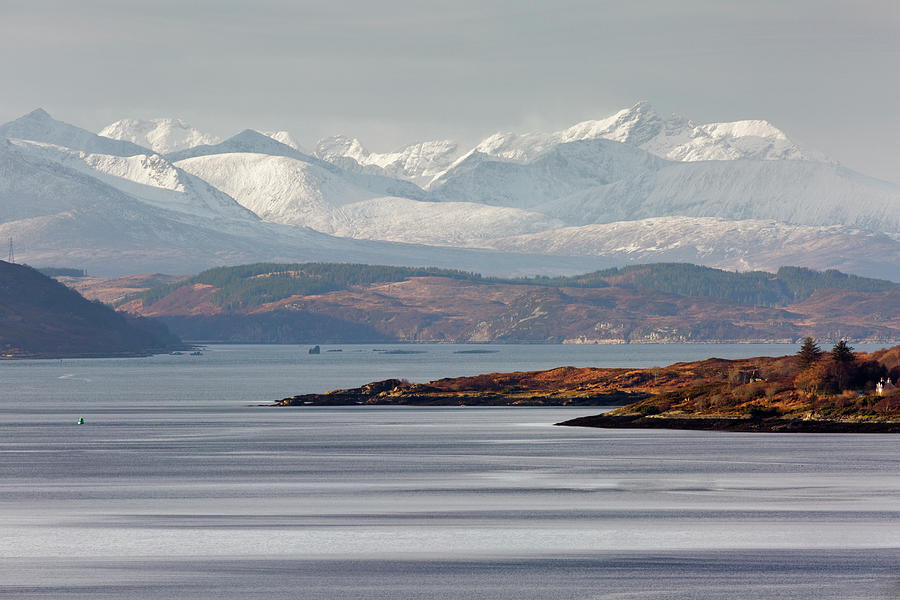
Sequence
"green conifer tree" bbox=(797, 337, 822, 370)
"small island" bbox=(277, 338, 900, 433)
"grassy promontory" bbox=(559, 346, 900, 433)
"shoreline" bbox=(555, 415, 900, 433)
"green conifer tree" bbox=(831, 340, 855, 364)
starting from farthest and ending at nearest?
"green conifer tree" bbox=(797, 337, 822, 370) < "green conifer tree" bbox=(831, 340, 855, 364) < "small island" bbox=(277, 338, 900, 433) < "grassy promontory" bbox=(559, 346, 900, 433) < "shoreline" bbox=(555, 415, 900, 433)

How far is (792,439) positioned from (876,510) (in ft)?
150

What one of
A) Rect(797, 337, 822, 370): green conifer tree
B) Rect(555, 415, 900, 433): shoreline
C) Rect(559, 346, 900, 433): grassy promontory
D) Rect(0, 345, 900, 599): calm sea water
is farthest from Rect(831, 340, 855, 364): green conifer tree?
Rect(0, 345, 900, 599): calm sea water

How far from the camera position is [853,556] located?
5638 centimetres

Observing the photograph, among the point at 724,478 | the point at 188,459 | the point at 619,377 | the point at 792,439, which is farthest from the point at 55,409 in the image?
the point at 724,478

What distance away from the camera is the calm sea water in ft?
169

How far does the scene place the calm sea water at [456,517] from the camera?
169 feet

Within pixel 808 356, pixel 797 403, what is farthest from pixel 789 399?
pixel 808 356

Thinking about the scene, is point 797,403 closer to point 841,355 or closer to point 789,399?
point 789,399

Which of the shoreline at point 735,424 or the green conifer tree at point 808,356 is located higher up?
the green conifer tree at point 808,356

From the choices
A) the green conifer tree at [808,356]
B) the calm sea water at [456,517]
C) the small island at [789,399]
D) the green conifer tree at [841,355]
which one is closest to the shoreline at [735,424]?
the small island at [789,399]

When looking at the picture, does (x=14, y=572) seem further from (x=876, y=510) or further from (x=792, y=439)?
(x=792, y=439)

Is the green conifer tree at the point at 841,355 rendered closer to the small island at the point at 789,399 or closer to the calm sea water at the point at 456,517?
the small island at the point at 789,399

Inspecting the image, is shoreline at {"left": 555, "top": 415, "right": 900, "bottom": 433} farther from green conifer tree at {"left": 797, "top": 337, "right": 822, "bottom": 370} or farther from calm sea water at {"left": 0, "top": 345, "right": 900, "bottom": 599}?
green conifer tree at {"left": 797, "top": 337, "right": 822, "bottom": 370}

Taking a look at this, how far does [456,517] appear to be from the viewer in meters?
68.6
